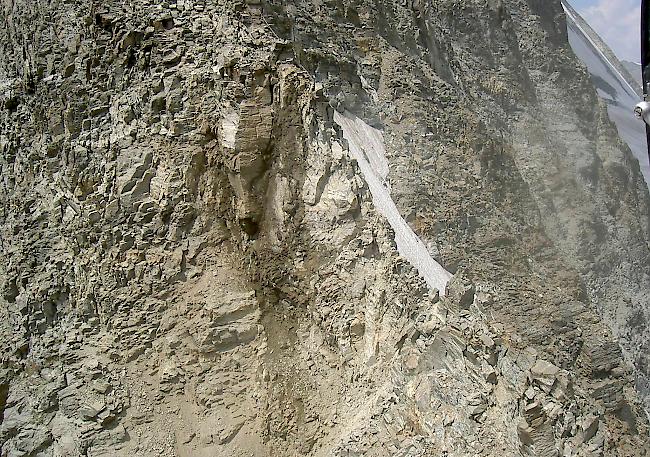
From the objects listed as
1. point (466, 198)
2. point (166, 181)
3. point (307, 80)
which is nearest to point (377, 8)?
point (466, 198)

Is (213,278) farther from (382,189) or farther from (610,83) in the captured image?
(610,83)

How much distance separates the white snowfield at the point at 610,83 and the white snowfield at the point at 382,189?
18035 mm

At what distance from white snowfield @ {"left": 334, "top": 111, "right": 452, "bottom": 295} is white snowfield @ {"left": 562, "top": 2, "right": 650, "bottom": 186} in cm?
1804

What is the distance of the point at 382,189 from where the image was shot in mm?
8555

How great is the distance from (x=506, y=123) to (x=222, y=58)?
10880mm

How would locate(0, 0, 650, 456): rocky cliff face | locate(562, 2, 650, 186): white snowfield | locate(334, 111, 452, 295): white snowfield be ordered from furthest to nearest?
locate(562, 2, 650, 186): white snowfield, locate(334, 111, 452, 295): white snowfield, locate(0, 0, 650, 456): rocky cliff face

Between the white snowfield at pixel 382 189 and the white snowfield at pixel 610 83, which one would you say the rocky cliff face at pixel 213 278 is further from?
the white snowfield at pixel 610 83

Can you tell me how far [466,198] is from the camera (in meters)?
11.2

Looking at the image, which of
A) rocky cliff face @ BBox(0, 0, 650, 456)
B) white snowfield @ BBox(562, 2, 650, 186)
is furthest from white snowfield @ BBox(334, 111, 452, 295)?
white snowfield @ BBox(562, 2, 650, 186)

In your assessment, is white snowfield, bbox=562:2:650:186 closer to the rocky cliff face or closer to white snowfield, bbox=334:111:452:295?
white snowfield, bbox=334:111:452:295

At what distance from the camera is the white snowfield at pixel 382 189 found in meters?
7.27

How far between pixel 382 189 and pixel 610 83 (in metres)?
25.5

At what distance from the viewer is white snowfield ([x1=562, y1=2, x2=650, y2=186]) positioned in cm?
2520

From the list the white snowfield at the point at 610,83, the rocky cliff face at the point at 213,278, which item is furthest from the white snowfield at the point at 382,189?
the white snowfield at the point at 610,83
